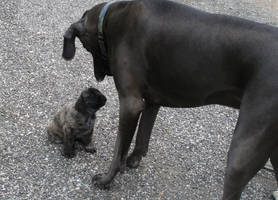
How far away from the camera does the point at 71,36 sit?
3.81 metres

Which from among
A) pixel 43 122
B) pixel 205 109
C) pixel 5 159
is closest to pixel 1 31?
pixel 43 122

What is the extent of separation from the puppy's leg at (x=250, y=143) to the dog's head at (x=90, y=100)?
1.46 m

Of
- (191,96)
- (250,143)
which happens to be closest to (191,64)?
(191,96)

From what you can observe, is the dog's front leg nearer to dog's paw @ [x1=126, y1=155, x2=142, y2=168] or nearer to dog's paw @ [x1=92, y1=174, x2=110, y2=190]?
dog's paw @ [x1=92, y1=174, x2=110, y2=190]

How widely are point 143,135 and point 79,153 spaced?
731 millimetres

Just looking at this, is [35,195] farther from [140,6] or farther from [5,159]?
[140,6]

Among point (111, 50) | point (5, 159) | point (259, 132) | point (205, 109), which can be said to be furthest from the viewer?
point (205, 109)

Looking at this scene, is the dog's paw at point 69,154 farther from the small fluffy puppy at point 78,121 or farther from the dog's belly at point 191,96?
the dog's belly at point 191,96

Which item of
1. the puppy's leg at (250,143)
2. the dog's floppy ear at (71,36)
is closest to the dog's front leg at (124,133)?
the dog's floppy ear at (71,36)

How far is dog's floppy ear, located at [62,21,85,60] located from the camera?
3.76 meters

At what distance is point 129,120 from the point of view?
3.59 metres

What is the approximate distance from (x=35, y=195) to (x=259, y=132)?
2.12 m

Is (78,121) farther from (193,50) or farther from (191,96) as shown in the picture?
(193,50)

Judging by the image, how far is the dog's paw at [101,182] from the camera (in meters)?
3.92
